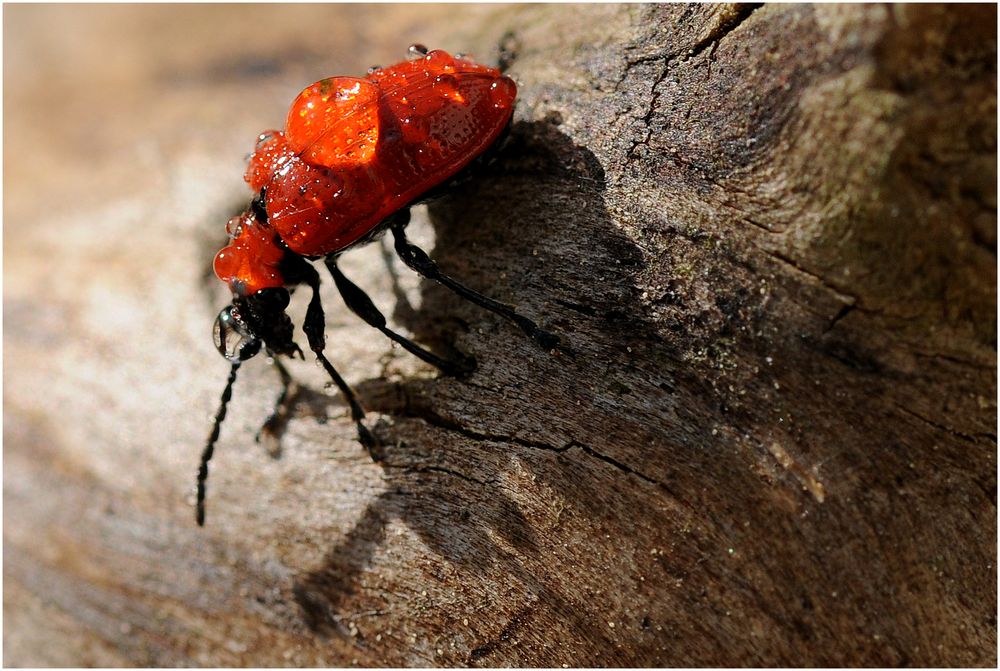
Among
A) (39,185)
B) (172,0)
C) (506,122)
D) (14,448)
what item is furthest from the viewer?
(172,0)

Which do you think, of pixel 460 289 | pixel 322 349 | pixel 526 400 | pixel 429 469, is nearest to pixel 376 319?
pixel 322 349

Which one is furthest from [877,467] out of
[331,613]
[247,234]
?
[247,234]

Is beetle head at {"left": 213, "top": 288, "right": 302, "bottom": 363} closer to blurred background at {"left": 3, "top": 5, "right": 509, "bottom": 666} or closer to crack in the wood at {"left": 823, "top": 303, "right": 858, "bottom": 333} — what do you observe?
blurred background at {"left": 3, "top": 5, "right": 509, "bottom": 666}

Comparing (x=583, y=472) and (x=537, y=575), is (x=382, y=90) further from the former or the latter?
(x=537, y=575)

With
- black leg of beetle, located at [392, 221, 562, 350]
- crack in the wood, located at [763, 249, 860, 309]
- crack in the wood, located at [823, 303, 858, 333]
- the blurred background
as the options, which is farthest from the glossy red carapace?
crack in the wood, located at [823, 303, 858, 333]

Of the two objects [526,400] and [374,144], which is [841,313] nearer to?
→ [526,400]

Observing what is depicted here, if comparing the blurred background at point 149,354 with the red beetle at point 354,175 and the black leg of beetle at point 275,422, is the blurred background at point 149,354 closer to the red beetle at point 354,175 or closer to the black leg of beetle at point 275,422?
the black leg of beetle at point 275,422

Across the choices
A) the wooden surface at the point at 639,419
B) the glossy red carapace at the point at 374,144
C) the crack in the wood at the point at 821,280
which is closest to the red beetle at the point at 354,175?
the glossy red carapace at the point at 374,144
